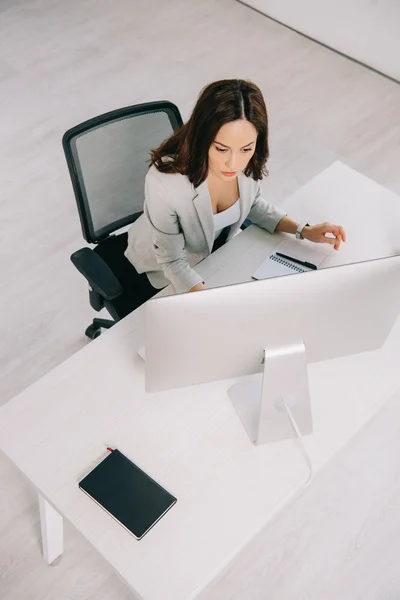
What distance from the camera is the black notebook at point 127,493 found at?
1.49 meters

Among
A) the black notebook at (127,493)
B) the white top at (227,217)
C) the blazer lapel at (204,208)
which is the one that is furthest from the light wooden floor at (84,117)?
the black notebook at (127,493)

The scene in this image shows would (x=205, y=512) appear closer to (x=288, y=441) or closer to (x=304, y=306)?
(x=288, y=441)

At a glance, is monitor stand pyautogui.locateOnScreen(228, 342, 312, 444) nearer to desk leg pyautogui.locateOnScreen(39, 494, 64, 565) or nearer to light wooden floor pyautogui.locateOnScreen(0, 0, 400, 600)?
desk leg pyautogui.locateOnScreen(39, 494, 64, 565)

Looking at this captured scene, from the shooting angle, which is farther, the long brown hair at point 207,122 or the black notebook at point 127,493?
the long brown hair at point 207,122

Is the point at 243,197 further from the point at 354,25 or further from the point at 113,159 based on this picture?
the point at 354,25

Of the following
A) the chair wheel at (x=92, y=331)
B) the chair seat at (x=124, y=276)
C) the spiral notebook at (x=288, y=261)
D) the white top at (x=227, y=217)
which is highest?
the white top at (x=227, y=217)

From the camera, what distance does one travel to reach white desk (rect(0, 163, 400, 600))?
1.46 meters

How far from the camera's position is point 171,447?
1625 mm

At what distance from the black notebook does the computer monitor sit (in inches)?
8.3

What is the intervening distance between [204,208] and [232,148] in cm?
26

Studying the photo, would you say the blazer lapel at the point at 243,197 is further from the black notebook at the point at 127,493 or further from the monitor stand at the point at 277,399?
the black notebook at the point at 127,493

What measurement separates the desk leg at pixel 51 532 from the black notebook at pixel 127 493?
0.31m

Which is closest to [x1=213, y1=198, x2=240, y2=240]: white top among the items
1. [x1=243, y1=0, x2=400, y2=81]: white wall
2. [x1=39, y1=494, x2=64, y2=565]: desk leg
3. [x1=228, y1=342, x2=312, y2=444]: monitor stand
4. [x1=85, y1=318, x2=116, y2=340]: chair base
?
[x1=228, y1=342, x2=312, y2=444]: monitor stand

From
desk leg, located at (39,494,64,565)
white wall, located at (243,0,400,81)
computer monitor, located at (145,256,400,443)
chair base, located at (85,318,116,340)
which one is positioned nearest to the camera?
computer monitor, located at (145,256,400,443)
